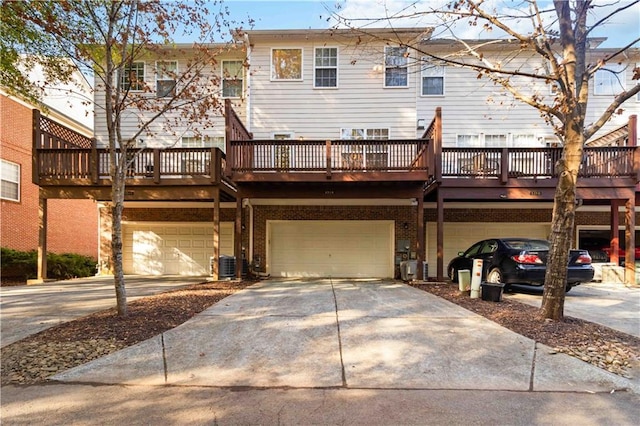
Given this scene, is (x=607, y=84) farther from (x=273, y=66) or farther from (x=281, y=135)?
(x=273, y=66)

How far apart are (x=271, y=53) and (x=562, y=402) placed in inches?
511

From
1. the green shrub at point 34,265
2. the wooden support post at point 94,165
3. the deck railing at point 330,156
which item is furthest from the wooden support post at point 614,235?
the green shrub at point 34,265

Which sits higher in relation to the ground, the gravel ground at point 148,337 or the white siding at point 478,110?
the white siding at point 478,110

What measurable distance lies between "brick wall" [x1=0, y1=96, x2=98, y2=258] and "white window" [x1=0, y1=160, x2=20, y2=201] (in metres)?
0.14

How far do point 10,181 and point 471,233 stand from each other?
17.3 metres

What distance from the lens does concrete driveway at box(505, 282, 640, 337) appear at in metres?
5.97

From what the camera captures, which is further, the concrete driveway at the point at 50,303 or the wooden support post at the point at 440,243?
the wooden support post at the point at 440,243

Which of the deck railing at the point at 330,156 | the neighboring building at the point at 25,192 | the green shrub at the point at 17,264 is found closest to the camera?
the deck railing at the point at 330,156

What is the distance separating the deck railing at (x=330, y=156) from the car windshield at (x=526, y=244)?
119 inches

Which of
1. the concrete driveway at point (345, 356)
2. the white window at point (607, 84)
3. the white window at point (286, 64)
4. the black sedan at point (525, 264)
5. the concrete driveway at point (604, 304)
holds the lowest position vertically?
the concrete driveway at point (604, 304)

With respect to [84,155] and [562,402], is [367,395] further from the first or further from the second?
[84,155]

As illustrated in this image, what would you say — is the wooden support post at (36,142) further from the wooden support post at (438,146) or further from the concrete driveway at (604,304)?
the concrete driveway at (604,304)

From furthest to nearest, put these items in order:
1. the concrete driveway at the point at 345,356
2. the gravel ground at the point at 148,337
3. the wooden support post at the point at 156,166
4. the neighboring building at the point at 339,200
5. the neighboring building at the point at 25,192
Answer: the neighboring building at the point at 25,192 < the neighboring building at the point at 339,200 < the wooden support post at the point at 156,166 < the gravel ground at the point at 148,337 < the concrete driveway at the point at 345,356

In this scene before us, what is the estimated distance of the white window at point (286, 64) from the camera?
13133 mm
